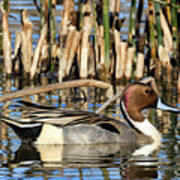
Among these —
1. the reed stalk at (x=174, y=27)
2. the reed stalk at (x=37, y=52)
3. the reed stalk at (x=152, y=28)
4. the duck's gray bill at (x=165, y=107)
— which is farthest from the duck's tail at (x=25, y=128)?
the reed stalk at (x=174, y=27)

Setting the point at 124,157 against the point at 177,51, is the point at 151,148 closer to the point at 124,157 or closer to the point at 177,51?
the point at 124,157

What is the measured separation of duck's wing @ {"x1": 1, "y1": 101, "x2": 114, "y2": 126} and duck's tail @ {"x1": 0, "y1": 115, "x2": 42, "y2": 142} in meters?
0.04

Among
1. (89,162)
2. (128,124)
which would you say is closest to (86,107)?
(128,124)

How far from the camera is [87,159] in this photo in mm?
7602

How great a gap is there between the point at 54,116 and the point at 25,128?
348 millimetres

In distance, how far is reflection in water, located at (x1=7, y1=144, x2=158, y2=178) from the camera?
7238 millimetres

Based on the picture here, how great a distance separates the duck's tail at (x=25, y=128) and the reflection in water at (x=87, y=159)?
0.32ft

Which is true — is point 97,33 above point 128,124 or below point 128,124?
above

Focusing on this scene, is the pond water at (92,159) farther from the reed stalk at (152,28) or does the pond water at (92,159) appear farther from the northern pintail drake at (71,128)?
the reed stalk at (152,28)

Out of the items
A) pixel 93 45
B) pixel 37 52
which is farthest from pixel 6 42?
pixel 93 45

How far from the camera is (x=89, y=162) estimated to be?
7.46m

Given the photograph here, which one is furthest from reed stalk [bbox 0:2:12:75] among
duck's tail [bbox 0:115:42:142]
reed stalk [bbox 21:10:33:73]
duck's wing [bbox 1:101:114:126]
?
duck's tail [bbox 0:115:42:142]

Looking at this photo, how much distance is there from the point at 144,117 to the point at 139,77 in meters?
2.69

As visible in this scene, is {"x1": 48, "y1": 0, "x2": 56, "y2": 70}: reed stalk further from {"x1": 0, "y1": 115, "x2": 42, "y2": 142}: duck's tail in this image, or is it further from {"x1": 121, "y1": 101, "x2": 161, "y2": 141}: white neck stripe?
{"x1": 0, "y1": 115, "x2": 42, "y2": 142}: duck's tail
